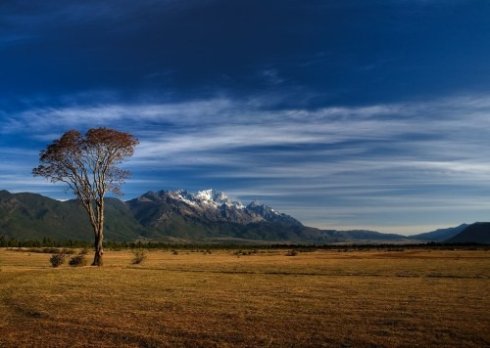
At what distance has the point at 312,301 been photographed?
24.5 meters

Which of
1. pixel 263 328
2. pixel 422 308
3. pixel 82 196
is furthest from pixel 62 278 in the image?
pixel 422 308

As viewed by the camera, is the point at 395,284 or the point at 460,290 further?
the point at 395,284

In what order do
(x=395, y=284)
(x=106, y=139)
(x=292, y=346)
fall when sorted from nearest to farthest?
(x=292, y=346), (x=395, y=284), (x=106, y=139)

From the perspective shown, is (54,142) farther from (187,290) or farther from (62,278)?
(187,290)

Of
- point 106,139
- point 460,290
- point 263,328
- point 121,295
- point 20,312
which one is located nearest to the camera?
point 263,328

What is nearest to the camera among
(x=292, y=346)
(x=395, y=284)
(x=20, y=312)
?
(x=292, y=346)

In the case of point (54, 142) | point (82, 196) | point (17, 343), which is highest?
point (54, 142)

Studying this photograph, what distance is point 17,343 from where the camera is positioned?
16.3 meters

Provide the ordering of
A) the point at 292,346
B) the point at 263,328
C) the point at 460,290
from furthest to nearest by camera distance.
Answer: the point at 460,290
the point at 263,328
the point at 292,346

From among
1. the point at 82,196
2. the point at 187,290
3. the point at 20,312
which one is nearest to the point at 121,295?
the point at 187,290

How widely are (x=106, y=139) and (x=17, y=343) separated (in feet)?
127

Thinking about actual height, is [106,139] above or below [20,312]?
above

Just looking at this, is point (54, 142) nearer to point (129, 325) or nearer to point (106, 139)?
point (106, 139)

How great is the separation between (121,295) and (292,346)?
1423 cm
